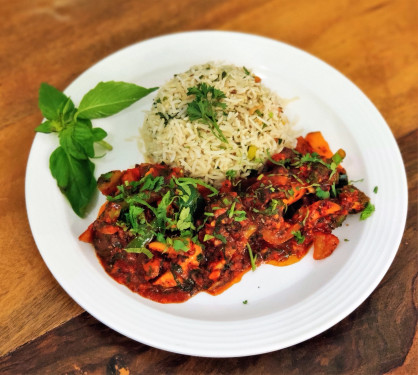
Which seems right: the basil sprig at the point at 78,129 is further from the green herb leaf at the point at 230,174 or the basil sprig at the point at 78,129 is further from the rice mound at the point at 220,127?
the green herb leaf at the point at 230,174

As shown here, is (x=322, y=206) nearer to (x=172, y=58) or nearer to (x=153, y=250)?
(x=153, y=250)

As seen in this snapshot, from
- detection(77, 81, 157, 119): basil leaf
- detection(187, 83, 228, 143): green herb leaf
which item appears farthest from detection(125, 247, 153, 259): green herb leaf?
detection(77, 81, 157, 119): basil leaf

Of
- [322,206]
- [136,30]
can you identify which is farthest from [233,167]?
[136,30]

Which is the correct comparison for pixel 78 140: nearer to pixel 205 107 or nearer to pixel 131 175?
pixel 131 175

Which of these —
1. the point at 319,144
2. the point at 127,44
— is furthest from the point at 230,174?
the point at 127,44

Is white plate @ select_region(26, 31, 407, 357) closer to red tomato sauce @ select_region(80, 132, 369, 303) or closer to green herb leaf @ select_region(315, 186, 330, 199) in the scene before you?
red tomato sauce @ select_region(80, 132, 369, 303)

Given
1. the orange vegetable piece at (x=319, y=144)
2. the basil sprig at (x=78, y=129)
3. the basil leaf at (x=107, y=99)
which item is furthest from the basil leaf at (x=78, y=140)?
the orange vegetable piece at (x=319, y=144)

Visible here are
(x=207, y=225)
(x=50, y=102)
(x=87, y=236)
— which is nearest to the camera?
(x=207, y=225)
